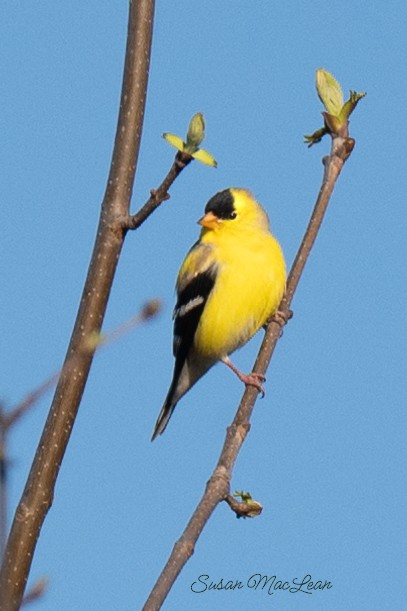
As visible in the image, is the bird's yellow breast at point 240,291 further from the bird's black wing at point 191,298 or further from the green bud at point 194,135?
the green bud at point 194,135

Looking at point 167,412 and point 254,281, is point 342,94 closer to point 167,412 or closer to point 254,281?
point 254,281

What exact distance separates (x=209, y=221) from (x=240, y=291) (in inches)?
23.7

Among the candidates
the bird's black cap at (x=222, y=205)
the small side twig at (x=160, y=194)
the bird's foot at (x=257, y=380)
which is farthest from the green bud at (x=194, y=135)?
the bird's black cap at (x=222, y=205)

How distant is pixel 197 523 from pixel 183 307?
178 inches

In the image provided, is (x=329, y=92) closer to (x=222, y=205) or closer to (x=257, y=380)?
(x=257, y=380)

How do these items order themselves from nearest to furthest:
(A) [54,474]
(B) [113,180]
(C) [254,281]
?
(A) [54,474]
(B) [113,180]
(C) [254,281]

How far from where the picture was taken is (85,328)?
195 centimetres

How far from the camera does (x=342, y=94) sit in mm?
2895

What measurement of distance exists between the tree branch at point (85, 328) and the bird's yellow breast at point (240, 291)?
12.5 ft

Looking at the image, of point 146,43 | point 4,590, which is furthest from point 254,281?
point 4,590

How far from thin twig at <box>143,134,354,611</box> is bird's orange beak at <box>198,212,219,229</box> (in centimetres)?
287

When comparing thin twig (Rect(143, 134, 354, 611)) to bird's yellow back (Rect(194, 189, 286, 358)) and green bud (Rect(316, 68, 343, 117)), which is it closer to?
green bud (Rect(316, 68, 343, 117))

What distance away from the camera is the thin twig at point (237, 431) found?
1.81m

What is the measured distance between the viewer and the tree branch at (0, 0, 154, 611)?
1.81 metres
